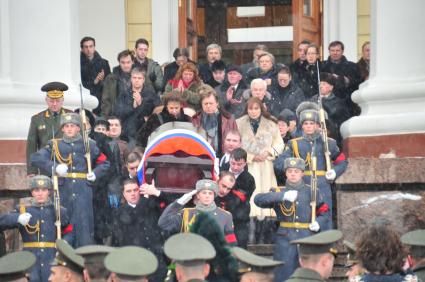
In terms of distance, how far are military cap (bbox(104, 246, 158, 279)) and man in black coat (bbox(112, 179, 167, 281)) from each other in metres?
5.18

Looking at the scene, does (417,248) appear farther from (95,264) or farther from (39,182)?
(39,182)

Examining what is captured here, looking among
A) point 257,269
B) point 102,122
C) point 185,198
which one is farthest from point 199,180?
point 257,269

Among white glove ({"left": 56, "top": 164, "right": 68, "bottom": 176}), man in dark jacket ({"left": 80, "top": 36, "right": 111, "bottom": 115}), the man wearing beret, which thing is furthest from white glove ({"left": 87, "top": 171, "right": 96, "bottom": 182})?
man in dark jacket ({"left": 80, "top": 36, "right": 111, "bottom": 115})

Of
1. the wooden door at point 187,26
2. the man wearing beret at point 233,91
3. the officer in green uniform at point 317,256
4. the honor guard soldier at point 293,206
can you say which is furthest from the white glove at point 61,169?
the wooden door at point 187,26

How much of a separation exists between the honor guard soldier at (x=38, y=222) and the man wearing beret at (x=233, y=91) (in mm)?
3084

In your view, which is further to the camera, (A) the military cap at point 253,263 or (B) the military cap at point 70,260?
(B) the military cap at point 70,260

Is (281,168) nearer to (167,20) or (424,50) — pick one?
(424,50)

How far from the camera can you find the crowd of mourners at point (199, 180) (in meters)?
14.8

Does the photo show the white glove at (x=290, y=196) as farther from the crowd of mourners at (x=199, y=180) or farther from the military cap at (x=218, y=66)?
the military cap at (x=218, y=66)

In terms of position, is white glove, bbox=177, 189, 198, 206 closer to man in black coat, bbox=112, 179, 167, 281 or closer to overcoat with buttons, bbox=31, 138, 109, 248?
man in black coat, bbox=112, 179, 167, 281

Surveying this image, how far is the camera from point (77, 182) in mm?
15531

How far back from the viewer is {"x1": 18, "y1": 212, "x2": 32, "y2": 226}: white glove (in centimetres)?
1471

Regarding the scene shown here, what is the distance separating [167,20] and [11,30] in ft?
17.1

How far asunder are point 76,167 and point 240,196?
5.31 feet
